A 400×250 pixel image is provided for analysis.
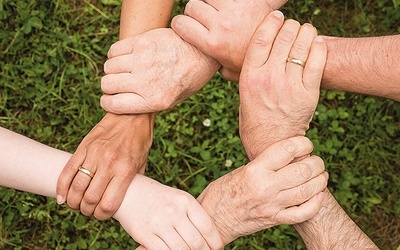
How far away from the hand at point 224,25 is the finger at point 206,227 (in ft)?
2.35

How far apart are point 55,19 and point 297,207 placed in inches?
86.8

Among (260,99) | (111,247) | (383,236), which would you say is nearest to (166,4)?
(260,99)

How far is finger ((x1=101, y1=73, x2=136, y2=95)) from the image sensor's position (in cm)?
279

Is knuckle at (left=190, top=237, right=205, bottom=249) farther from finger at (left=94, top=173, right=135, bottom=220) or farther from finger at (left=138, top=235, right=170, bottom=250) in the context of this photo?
finger at (left=94, top=173, right=135, bottom=220)

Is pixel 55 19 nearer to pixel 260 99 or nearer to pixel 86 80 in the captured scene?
pixel 86 80

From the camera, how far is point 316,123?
3781 millimetres

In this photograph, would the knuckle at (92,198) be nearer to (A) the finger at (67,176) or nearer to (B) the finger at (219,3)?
(A) the finger at (67,176)

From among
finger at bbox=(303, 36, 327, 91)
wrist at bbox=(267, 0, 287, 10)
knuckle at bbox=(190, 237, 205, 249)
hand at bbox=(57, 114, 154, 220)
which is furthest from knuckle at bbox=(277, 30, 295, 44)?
knuckle at bbox=(190, 237, 205, 249)

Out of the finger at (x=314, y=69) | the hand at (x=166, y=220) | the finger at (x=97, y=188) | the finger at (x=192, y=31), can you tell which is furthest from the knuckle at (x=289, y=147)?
the finger at (x=97, y=188)

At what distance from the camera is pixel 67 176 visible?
2648 mm

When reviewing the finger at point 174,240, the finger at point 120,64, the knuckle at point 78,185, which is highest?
the finger at point 120,64

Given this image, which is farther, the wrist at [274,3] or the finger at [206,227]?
the wrist at [274,3]

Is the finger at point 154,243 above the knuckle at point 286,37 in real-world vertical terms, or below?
below

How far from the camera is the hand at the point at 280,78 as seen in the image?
8.55ft
